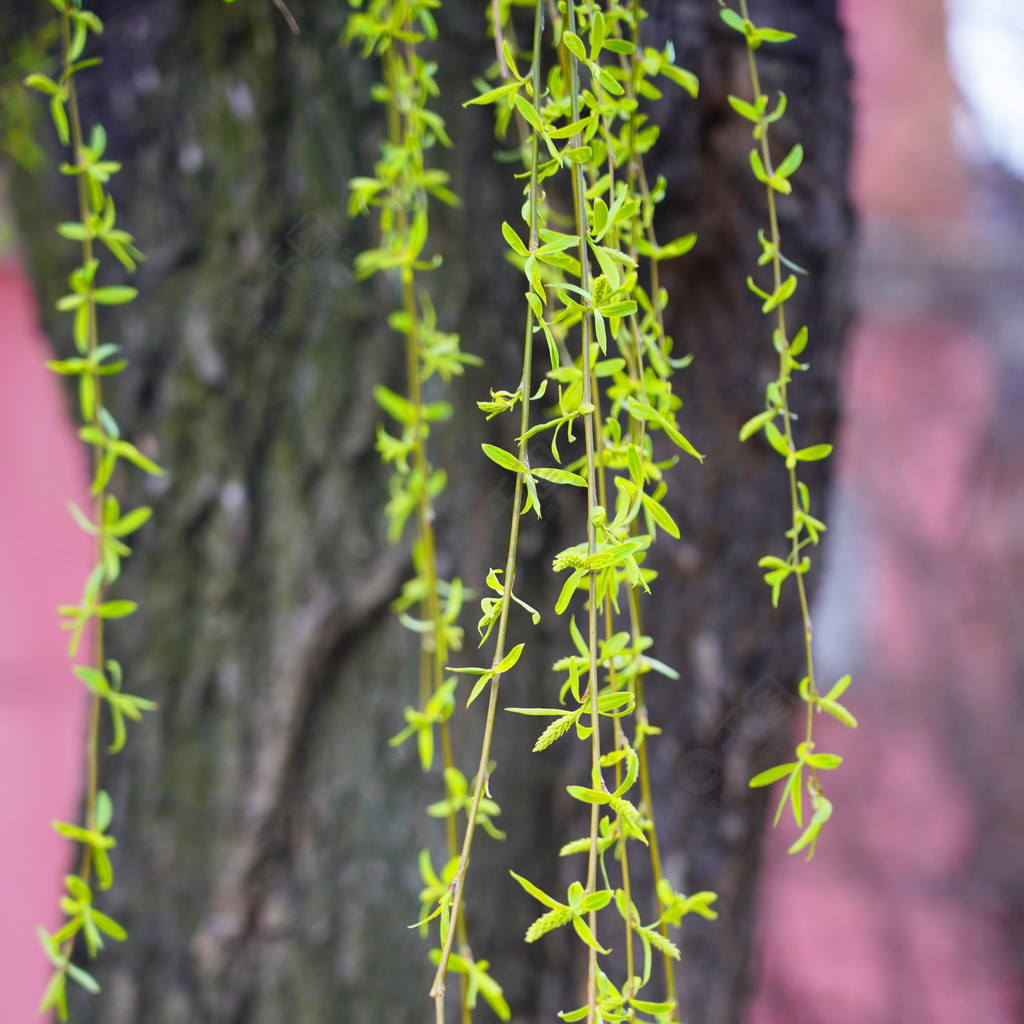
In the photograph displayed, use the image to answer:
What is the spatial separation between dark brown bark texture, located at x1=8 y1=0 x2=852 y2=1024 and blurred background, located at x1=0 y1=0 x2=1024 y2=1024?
865 millimetres

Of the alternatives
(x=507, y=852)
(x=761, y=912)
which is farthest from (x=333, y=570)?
(x=761, y=912)

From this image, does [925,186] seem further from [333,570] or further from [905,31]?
[333,570]

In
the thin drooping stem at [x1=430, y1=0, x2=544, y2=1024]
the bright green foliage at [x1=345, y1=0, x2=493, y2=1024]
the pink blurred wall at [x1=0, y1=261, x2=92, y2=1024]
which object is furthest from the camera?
the pink blurred wall at [x1=0, y1=261, x2=92, y2=1024]

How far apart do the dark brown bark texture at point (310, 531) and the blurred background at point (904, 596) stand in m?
0.86

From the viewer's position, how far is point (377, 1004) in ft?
2.06

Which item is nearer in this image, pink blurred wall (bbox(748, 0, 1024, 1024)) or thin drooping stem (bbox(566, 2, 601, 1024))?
thin drooping stem (bbox(566, 2, 601, 1024))

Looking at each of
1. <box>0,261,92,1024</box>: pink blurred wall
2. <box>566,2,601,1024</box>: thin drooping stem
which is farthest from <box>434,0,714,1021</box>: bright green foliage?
<box>0,261,92,1024</box>: pink blurred wall

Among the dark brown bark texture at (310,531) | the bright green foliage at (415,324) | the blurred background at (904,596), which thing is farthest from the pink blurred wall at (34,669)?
the bright green foliage at (415,324)

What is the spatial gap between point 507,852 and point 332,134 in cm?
61

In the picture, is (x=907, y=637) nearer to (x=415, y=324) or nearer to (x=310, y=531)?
(x=310, y=531)

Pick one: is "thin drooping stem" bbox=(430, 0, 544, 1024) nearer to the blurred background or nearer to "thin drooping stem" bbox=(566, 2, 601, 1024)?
"thin drooping stem" bbox=(566, 2, 601, 1024)

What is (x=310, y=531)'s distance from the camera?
63 cm

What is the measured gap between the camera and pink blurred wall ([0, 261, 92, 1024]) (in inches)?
52.6

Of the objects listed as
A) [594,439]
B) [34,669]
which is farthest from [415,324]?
[34,669]
